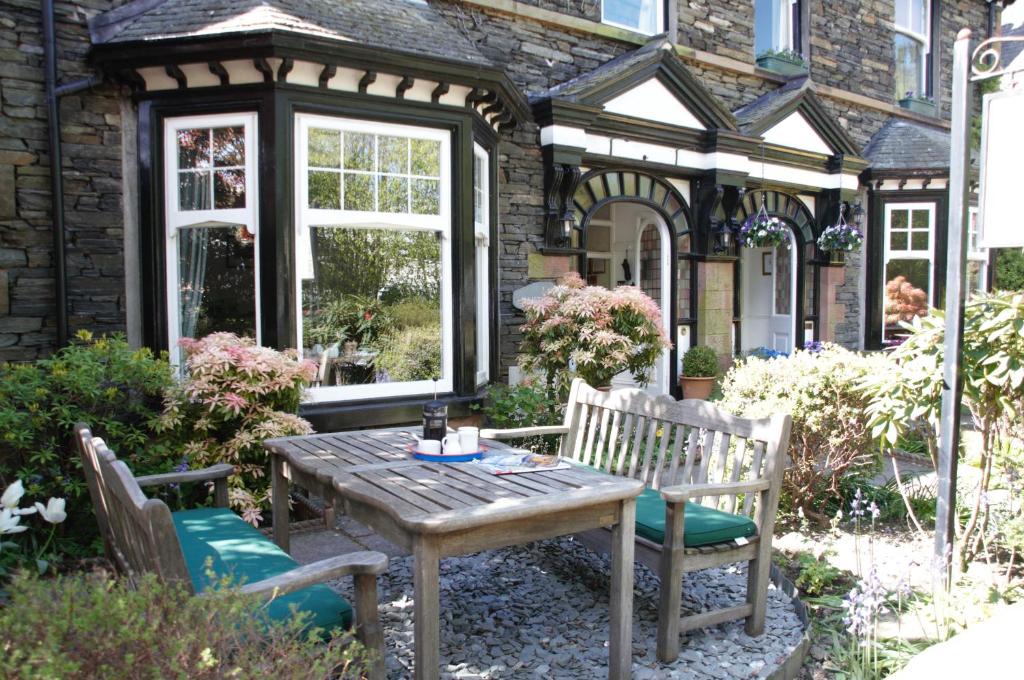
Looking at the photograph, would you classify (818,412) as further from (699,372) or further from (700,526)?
(699,372)

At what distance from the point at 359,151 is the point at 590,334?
94.5 inches

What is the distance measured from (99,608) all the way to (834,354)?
14.8 ft

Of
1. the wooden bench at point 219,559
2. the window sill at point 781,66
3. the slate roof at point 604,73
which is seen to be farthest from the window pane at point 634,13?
the wooden bench at point 219,559

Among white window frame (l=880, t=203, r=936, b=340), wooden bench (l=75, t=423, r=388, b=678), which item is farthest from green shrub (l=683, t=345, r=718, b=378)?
wooden bench (l=75, t=423, r=388, b=678)

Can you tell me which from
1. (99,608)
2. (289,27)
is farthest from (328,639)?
(289,27)

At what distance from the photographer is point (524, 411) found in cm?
625

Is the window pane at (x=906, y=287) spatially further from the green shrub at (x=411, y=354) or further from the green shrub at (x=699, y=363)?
the green shrub at (x=411, y=354)

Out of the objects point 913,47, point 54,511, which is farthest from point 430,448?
point 913,47

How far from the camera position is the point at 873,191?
11.2 m

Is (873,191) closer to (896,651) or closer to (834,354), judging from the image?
(834,354)

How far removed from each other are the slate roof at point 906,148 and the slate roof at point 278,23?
7.50m

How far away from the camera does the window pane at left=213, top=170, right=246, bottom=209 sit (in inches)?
217

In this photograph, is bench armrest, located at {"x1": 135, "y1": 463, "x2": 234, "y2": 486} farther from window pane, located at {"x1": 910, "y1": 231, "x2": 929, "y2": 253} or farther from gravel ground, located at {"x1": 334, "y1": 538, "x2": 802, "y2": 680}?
window pane, located at {"x1": 910, "y1": 231, "x2": 929, "y2": 253}

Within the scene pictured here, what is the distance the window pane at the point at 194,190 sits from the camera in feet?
18.2
